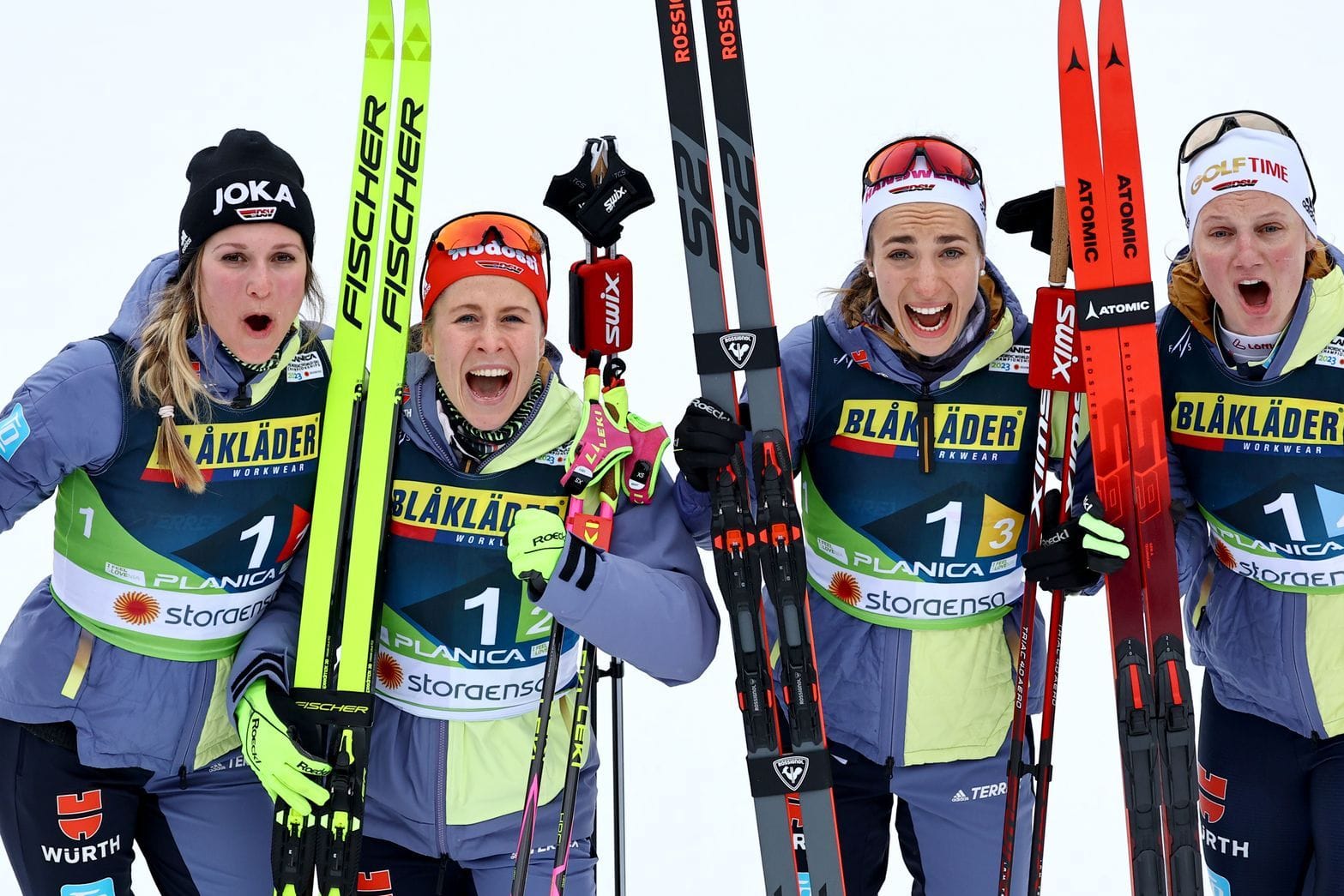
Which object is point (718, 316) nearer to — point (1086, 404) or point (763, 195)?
point (1086, 404)

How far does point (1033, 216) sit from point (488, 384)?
4.24 ft

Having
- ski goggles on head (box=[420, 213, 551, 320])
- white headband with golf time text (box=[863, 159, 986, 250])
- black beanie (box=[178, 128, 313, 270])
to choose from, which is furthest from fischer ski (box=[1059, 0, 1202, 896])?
black beanie (box=[178, 128, 313, 270])

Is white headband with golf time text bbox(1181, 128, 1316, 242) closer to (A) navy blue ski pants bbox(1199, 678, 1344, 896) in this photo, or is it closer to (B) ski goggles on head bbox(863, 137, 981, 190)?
(B) ski goggles on head bbox(863, 137, 981, 190)

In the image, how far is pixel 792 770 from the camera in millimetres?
3158

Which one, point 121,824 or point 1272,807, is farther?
point 1272,807

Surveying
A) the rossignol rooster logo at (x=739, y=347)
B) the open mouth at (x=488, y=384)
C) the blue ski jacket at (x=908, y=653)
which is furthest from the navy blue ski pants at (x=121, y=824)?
the rossignol rooster logo at (x=739, y=347)

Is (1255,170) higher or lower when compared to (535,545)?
higher

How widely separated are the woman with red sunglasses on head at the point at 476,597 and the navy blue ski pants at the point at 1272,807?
122 centimetres

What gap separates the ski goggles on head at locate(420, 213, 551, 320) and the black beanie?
0.94ft

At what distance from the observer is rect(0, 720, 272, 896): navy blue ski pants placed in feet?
10.2

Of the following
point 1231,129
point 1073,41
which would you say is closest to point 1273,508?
point 1231,129

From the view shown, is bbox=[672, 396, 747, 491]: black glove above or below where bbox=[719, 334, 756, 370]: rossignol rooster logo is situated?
below

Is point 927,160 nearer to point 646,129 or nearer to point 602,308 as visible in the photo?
point 602,308

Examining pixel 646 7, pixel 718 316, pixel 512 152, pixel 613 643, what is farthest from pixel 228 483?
pixel 646 7
